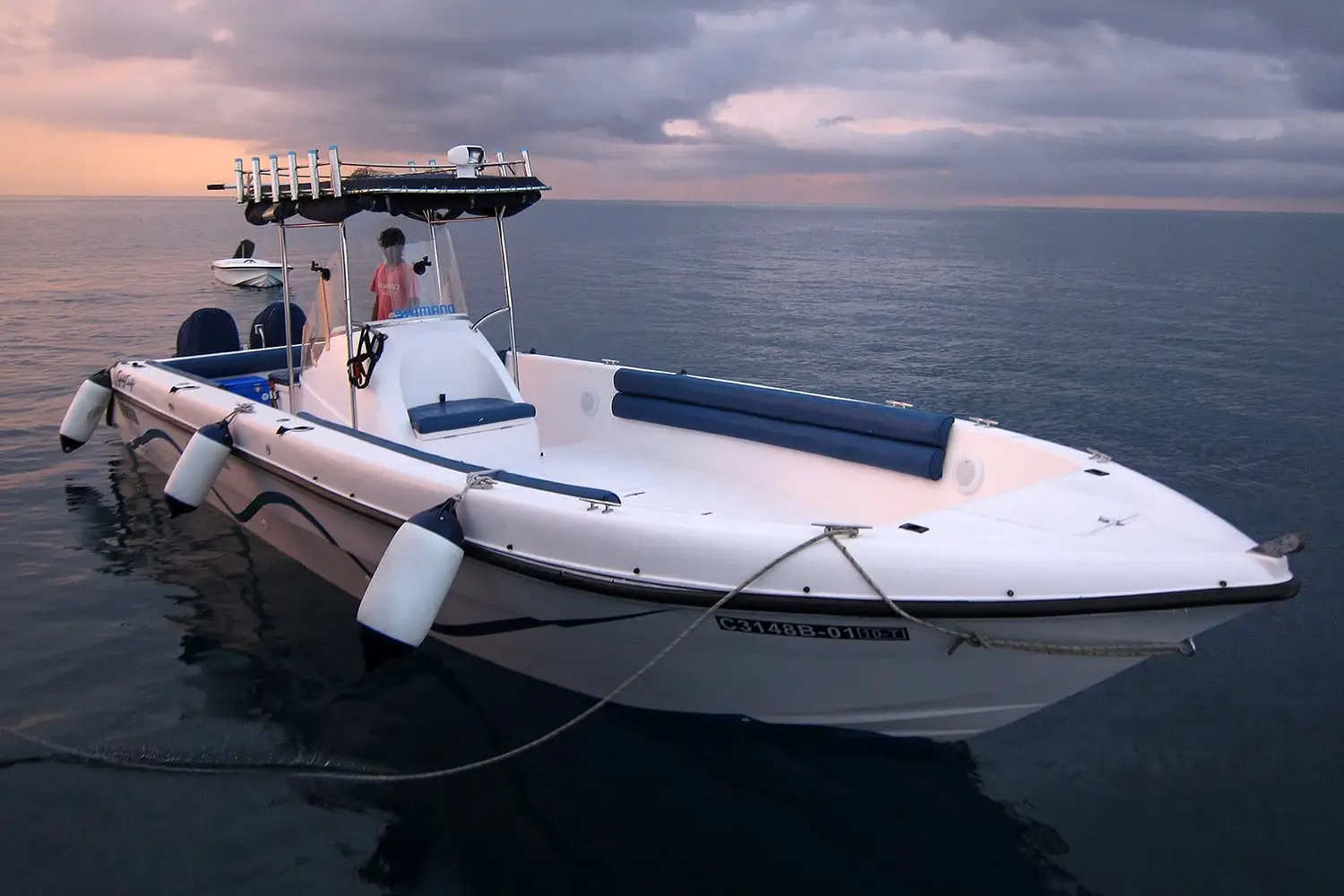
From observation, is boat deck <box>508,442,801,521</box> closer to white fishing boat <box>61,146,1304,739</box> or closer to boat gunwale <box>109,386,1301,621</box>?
white fishing boat <box>61,146,1304,739</box>

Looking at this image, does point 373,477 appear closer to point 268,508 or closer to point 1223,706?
point 268,508

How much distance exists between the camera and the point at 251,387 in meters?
Answer: 9.43

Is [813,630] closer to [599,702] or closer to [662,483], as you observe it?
[599,702]

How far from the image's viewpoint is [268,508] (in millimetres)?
7516

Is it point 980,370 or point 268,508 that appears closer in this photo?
point 268,508

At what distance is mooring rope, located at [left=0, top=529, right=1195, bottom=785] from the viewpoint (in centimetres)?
434

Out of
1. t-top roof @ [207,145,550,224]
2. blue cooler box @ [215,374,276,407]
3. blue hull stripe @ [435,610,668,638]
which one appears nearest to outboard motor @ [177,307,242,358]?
blue cooler box @ [215,374,276,407]

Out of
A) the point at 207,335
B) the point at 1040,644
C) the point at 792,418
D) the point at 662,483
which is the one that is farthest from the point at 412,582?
the point at 207,335

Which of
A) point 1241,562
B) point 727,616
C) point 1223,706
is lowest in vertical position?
point 1223,706

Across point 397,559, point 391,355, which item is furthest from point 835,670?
point 391,355

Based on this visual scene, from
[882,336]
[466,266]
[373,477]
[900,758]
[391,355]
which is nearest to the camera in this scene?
[900,758]

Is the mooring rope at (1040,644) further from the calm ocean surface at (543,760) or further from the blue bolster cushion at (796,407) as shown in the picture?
the blue bolster cushion at (796,407)

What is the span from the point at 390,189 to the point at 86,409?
5932mm

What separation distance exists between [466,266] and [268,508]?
39.9m
